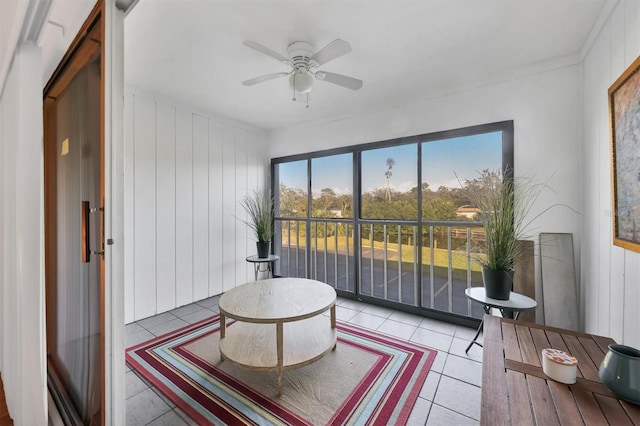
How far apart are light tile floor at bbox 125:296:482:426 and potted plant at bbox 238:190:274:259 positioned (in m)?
0.97

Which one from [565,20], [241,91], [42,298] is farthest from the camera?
[241,91]

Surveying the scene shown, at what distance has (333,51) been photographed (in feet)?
5.75

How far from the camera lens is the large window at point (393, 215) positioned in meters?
2.94

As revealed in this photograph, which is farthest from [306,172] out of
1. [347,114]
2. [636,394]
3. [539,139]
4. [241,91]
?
[636,394]

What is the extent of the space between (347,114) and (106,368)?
11.5ft

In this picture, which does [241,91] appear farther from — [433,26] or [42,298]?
[42,298]

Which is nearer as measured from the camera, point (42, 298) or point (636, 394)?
point (636, 394)

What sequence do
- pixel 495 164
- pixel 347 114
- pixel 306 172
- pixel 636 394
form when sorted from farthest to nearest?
pixel 306 172, pixel 347 114, pixel 495 164, pixel 636 394

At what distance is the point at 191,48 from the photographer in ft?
7.09

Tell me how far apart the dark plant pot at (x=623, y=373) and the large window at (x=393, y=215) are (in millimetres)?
1899

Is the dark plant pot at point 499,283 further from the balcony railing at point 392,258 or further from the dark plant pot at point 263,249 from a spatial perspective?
the dark plant pot at point 263,249

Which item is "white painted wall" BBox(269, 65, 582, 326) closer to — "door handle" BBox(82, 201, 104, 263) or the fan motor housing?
the fan motor housing

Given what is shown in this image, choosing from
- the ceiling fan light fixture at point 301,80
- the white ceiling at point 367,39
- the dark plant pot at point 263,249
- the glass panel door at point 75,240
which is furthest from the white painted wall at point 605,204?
the dark plant pot at point 263,249

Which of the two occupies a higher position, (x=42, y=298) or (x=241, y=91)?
(x=241, y=91)
